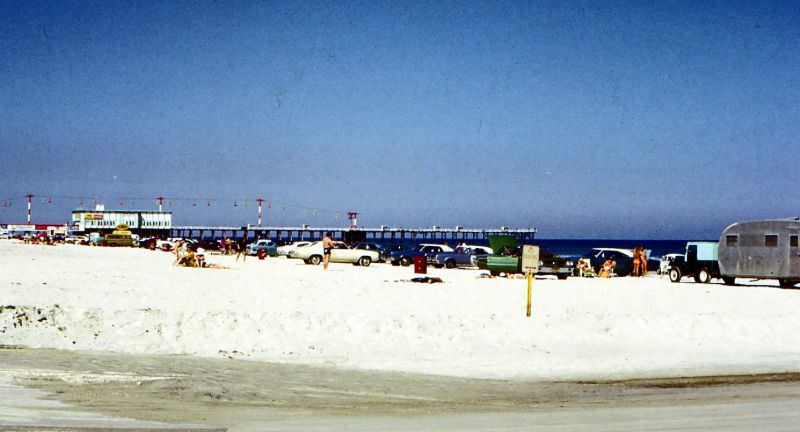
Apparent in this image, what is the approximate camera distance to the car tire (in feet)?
101

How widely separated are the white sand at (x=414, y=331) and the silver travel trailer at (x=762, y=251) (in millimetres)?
9021

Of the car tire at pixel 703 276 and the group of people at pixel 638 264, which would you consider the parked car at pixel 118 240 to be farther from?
the car tire at pixel 703 276

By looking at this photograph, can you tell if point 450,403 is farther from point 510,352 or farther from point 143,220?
point 143,220

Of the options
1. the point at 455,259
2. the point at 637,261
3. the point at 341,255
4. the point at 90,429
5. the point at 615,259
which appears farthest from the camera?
the point at 455,259

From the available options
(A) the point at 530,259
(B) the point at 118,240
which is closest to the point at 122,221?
(B) the point at 118,240

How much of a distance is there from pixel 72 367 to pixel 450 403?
507 cm

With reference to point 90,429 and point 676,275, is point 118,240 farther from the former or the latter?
point 90,429

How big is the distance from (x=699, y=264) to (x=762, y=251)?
3845 millimetres

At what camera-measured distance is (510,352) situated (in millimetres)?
12891

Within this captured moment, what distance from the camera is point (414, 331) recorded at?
13.8 m

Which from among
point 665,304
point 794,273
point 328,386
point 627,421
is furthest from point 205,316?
point 794,273

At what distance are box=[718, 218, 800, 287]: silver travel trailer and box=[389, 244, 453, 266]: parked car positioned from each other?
18.8 m

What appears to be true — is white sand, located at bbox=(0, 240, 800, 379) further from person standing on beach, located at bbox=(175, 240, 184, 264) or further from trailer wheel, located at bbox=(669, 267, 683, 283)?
person standing on beach, located at bbox=(175, 240, 184, 264)

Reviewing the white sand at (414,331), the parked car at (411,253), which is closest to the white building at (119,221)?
the parked car at (411,253)
